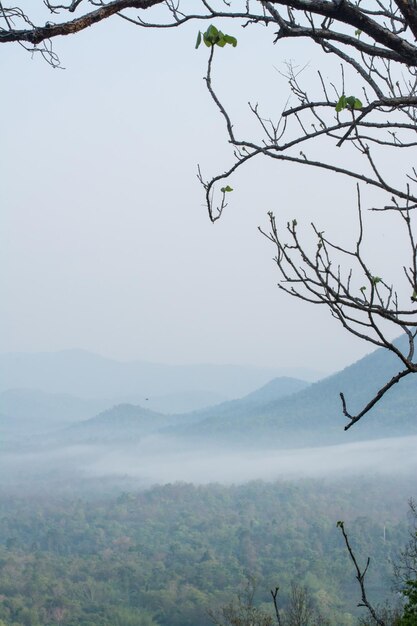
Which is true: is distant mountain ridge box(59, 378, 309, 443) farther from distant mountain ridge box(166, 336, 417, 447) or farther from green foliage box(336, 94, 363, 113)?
green foliage box(336, 94, 363, 113)

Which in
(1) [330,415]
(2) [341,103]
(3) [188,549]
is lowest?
(3) [188,549]

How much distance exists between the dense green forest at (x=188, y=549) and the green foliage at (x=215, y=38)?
42.3 metres

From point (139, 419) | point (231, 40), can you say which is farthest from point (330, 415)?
point (231, 40)

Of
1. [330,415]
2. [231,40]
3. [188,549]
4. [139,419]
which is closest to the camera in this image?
[231,40]

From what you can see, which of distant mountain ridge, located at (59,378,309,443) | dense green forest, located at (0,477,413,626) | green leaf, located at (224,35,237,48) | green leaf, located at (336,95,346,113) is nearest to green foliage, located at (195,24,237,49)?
green leaf, located at (224,35,237,48)

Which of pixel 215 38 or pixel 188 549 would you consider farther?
pixel 188 549

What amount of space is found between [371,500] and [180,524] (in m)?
21.1

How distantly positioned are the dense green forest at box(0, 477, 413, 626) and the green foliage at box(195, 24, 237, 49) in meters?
42.3

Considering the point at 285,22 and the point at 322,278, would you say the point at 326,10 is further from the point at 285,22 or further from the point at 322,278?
the point at 322,278

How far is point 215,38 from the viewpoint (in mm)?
A: 1799

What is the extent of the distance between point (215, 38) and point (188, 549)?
67754mm

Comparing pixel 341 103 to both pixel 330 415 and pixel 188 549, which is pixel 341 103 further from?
pixel 330 415

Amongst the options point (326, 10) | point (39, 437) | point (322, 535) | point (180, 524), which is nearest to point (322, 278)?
point (326, 10)

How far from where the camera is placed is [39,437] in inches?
7662
